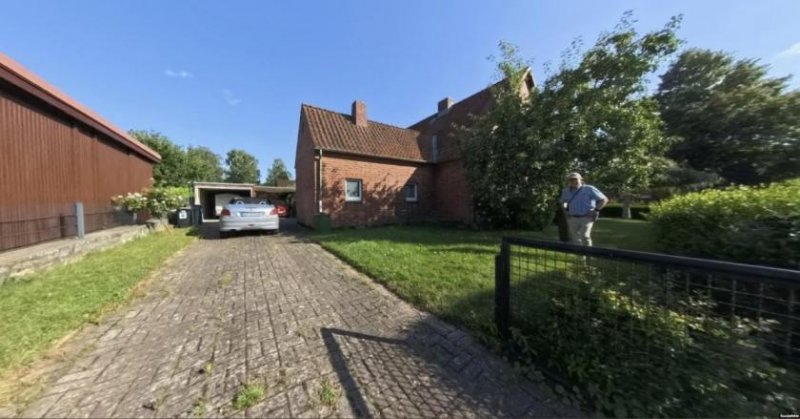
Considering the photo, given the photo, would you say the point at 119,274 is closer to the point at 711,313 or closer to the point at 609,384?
the point at 609,384

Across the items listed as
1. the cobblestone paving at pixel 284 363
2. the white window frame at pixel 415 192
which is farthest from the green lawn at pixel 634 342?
the white window frame at pixel 415 192

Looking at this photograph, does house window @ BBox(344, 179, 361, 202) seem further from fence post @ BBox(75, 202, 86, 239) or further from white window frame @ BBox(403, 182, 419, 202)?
fence post @ BBox(75, 202, 86, 239)

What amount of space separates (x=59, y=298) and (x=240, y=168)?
58.9m

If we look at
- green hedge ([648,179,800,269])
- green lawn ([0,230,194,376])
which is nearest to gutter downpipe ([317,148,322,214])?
green lawn ([0,230,194,376])

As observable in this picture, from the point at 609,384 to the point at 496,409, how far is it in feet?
2.71

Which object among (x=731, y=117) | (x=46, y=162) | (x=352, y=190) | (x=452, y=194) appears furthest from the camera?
(x=731, y=117)

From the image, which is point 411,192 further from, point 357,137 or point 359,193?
point 357,137

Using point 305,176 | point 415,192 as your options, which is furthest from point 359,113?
point 415,192

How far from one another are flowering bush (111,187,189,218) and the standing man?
43.3 ft

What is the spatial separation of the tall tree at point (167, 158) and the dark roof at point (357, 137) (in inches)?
869

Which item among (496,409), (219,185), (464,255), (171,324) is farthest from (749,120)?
(219,185)

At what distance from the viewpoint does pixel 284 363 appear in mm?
2373

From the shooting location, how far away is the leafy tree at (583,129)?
327 inches

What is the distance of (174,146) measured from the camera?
27719mm
